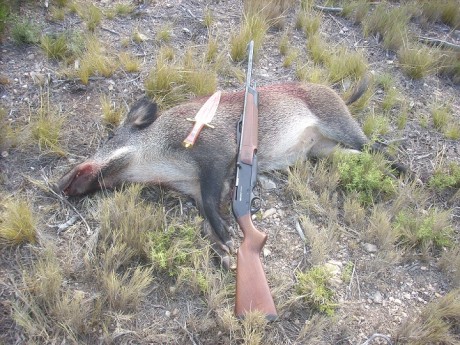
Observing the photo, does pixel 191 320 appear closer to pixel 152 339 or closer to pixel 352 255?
pixel 152 339

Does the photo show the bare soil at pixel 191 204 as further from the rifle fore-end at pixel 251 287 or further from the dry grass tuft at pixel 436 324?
the rifle fore-end at pixel 251 287

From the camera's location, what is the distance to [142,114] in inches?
184

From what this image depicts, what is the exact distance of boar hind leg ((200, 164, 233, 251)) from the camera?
4000 mm

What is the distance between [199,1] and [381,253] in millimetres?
4637

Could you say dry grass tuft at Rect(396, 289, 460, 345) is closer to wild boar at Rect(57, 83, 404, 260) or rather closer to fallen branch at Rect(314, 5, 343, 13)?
wild boar at Rect(57, 83, 404, 260)

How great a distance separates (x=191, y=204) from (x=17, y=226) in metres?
1.56

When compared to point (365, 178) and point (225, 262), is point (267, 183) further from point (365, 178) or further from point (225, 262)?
point (225, 262)

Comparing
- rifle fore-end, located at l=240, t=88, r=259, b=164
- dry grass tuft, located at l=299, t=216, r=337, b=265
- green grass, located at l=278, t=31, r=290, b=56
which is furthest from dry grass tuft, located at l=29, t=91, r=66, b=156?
green grass, located at l=278, t=31, r=290, b=56

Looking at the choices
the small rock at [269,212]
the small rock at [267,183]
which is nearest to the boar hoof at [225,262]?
the small rock at [269,212]

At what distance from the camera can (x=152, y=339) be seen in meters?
3.18

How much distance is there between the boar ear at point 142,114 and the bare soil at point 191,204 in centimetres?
40

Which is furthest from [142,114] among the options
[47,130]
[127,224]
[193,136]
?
[127,224]

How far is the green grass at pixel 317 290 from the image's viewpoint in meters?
3.44

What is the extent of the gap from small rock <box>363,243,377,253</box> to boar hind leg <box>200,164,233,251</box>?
126 cm
